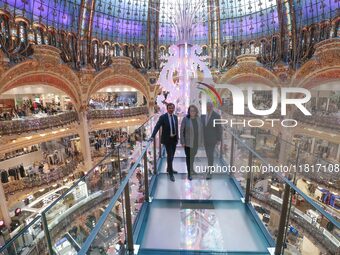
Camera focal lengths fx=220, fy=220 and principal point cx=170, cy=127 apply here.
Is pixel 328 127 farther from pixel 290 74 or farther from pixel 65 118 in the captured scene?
pixel 65 118

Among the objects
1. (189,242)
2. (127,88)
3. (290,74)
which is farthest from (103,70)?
(189,242)

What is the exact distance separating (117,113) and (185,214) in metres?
17.9

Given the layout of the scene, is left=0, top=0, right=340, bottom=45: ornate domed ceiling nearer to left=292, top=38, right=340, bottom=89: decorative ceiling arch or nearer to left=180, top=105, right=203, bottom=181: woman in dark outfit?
left=292, top=38, right=340, bottom=89: decorative ceiling arch

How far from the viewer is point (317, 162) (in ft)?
20.8

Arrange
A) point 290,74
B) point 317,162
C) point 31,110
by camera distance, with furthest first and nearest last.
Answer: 1. point 290,74
2. point 31,110
3. point 317,162

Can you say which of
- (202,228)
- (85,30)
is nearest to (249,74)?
(85,30)

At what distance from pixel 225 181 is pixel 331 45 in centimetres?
1408

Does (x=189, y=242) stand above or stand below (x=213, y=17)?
below

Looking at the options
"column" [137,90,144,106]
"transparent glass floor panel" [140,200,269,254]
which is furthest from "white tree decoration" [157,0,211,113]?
"column" [137,90,144,106]

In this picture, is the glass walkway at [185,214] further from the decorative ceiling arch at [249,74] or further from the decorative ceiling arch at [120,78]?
the decorative ceiling arch at [249,74]

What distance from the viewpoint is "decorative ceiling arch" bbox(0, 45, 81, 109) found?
11516 mm

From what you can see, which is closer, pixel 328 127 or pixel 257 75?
pixel 328 127

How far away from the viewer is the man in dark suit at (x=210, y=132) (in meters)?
3.18

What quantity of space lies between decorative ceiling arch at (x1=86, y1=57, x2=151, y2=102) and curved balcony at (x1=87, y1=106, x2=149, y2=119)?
4.78ft
